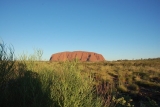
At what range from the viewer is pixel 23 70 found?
762cm

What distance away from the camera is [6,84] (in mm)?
6887

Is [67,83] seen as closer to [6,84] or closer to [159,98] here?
[6,84]

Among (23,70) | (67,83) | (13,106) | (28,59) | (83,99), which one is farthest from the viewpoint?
(28,59)

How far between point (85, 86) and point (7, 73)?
261 cm

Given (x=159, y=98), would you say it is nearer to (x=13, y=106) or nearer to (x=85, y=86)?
(x=85, y=86)

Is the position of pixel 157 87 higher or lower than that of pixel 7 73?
lower

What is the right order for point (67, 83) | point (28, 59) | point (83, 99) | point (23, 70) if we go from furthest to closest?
point (28, 59), point (23, 70), point (83, 99), point (67, 83)

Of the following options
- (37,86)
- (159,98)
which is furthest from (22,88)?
(159,98)

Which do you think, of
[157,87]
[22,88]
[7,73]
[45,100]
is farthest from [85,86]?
[157,87]

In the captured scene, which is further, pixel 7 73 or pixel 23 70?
pixel 23 70

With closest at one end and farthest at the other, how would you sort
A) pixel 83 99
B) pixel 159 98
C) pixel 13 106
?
pixel 83 99 → pixel 13 106 → pixel 159 98

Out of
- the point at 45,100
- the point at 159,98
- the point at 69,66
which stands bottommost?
the point at 159,98

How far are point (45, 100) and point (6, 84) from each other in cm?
155

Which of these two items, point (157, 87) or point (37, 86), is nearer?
point (37, 86)
